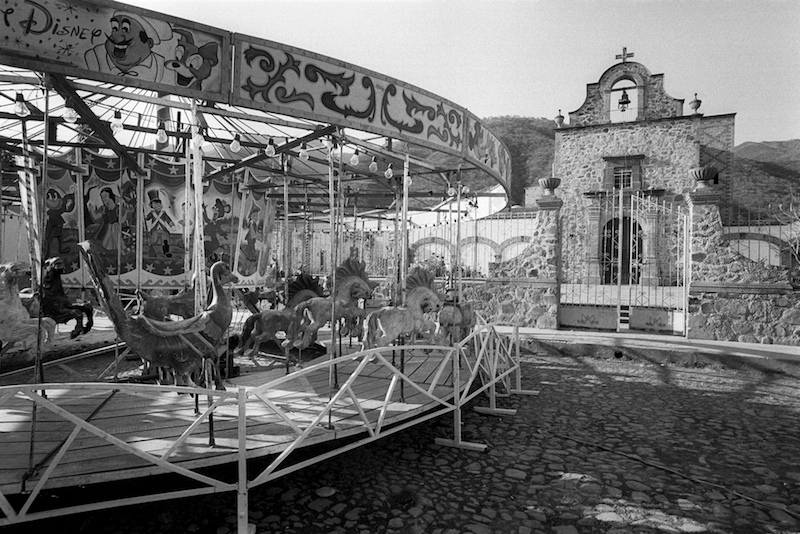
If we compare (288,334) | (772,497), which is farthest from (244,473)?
(772,497)

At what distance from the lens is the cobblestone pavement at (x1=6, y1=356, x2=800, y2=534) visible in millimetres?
3416

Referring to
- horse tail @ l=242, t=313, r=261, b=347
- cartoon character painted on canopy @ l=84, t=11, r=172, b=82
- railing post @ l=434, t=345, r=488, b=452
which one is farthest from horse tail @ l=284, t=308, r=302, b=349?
cartoon character painted on canopy @ l=84, t=11, r=172, b=82

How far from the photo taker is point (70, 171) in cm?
909

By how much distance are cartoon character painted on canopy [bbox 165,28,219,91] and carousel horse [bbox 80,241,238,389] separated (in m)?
1.66

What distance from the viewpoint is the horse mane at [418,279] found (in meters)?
6.80

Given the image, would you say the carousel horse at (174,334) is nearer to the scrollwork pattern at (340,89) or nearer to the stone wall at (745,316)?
the scrollwork pattern at (340,89)

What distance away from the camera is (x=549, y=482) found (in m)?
4.14

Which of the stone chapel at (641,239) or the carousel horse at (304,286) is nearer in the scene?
the carousel horse at (304,286)

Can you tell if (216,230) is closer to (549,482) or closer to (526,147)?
(549,482)

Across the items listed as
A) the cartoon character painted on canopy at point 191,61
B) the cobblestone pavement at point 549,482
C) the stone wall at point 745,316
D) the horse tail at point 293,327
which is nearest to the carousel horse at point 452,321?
the cobblestone pavement at point 549,482

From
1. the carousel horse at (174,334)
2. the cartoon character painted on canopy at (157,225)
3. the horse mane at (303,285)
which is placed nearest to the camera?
the carousel horse at (174,334)

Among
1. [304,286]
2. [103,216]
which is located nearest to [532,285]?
[304,286]

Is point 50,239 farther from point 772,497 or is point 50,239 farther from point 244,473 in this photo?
point 772,497

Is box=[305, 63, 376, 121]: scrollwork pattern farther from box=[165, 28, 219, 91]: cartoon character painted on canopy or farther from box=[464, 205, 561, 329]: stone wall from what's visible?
box=[464, 205, 561, 329]: stone wall
